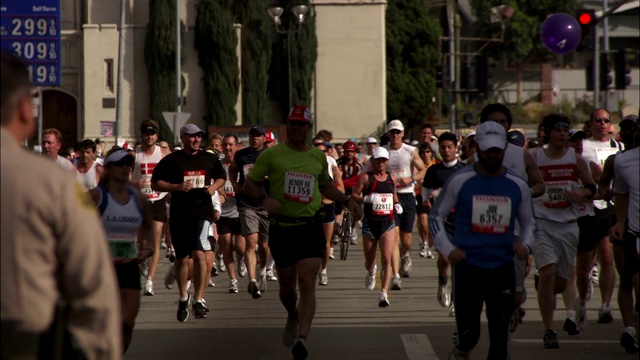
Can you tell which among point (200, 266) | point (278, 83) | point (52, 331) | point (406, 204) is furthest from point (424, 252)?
point (278, 83)

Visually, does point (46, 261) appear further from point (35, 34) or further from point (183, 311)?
point (35, 34)

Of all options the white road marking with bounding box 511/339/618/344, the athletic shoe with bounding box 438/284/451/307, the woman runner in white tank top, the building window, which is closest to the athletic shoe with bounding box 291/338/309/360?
the woman runner in white tank top

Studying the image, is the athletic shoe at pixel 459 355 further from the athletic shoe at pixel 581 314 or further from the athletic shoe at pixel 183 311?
the athletic shoe at pixel 183 311

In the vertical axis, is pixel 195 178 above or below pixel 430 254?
above

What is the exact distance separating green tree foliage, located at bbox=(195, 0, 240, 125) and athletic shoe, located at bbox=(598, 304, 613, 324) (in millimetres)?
46472

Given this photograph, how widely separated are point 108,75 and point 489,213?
5356 centimetres

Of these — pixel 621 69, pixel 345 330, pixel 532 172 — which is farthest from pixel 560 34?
pixel 532 172

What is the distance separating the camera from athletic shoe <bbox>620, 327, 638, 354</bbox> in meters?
→ 11.2

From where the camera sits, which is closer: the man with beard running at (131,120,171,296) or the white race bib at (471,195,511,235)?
the white race bib at (471,195,511,235)

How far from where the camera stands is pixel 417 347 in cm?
1172

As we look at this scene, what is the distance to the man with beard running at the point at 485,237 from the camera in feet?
29.3

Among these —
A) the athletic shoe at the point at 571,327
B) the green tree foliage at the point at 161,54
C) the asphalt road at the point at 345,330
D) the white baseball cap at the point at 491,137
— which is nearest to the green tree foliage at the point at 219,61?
the green tree foliage at the point at 161,54

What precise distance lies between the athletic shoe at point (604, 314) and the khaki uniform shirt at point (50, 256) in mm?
9424

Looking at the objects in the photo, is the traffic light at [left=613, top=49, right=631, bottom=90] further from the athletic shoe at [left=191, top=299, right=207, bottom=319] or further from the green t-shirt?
the green t-shirt
